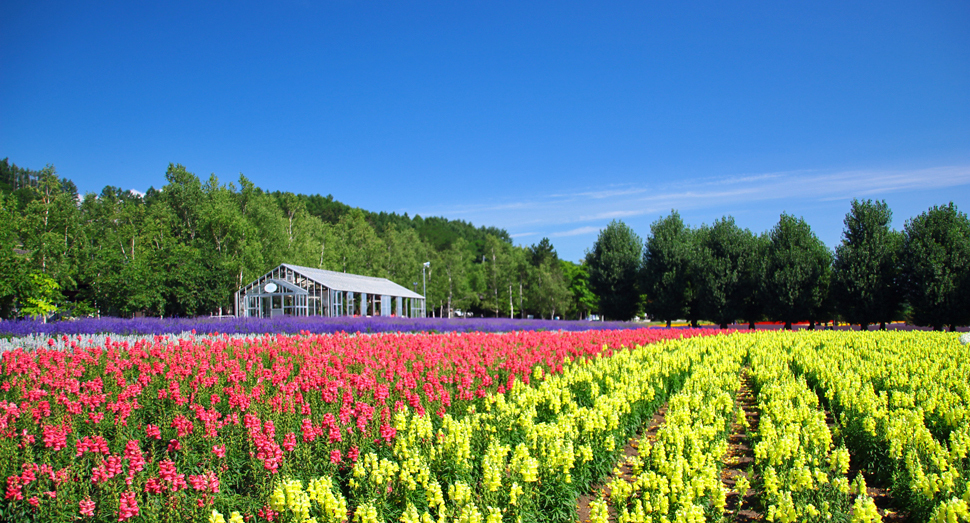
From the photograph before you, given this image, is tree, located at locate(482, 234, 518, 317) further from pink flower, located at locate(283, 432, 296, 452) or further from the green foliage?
pink flower, located at locate(283, 432, 296, 452)

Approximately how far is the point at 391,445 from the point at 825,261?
129 feet

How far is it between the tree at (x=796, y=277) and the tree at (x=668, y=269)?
7483mm

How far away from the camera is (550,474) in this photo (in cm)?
501

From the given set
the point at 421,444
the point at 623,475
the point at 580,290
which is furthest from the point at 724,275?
the point at 421,444

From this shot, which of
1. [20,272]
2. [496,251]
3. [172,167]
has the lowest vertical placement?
[20,272]

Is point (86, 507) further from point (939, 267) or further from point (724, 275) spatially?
point (724, 275)

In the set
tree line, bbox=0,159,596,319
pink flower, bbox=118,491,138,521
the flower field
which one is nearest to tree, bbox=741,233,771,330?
the flower field

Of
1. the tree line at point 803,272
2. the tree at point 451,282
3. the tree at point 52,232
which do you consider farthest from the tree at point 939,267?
the tree at point 451,282

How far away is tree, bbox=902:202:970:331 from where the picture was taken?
94.5 feet

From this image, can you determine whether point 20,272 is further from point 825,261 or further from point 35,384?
point 825,261

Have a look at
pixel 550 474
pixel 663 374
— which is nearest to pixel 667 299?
pixel 663 374

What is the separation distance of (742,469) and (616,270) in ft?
140

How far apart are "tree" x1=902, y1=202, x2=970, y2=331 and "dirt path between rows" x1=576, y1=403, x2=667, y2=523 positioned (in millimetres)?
27728

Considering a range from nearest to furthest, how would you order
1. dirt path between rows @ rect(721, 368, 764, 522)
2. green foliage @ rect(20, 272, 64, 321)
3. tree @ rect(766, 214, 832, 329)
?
dirt path between rows @ rect(721, 368, 764, 522)
green foliage @ rect(20, 272, 64, 321)
tree @ rect(766, 214, 832, 329)
